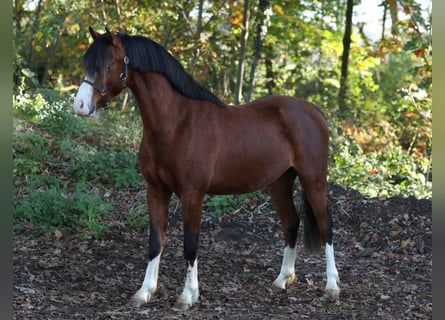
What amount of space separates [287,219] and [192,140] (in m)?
1.23

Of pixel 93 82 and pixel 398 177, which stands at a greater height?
pixel 93 82

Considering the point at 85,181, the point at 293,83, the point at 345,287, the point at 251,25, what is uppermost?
the point at 251,25

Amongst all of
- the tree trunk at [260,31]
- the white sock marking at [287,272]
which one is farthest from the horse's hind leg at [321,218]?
the tree trunk at [260,31]

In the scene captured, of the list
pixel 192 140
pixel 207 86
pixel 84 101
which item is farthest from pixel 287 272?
pixel 207 86

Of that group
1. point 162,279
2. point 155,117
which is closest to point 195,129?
point 155,117

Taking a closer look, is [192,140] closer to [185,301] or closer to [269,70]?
[185,301]

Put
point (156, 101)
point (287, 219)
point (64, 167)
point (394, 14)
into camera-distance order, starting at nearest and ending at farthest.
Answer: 1. point (156, 101)
2. point (287, 219)
3. point (64, 167)
4. point (394, 14)

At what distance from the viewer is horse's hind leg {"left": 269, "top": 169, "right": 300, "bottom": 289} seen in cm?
501

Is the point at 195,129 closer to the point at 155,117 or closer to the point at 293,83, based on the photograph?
the point at 155,117

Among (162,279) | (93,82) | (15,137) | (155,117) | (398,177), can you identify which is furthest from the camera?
(398,177)

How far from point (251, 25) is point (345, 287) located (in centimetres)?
725

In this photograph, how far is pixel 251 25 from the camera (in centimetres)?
1138

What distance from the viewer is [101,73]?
3990 millimetres

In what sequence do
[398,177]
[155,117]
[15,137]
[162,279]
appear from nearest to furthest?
[155,117], [162,279], [15,137], [398,177]
